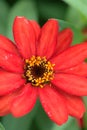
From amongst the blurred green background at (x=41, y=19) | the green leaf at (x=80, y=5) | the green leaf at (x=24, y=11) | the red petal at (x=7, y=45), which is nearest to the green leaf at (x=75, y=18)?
the blurred green background at (x=41, y=19)

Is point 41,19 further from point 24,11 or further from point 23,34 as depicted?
point 23,34

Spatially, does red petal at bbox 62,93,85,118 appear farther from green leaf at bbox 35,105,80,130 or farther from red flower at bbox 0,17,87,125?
green leaf at bbox 35,105,80,130

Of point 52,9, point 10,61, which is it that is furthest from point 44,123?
point 52,9

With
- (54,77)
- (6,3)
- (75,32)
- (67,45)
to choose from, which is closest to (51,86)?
(54,77)

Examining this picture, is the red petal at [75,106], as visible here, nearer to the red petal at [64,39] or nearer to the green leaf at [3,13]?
the red petal at [64,39]

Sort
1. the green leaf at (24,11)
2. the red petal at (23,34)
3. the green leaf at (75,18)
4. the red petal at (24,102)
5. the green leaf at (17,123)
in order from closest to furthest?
the red petal at (24,102) → the red petal at (23,34) → the green leaf at (17,123) → the green leaf at (24,11) → the green leaf at (75,18)

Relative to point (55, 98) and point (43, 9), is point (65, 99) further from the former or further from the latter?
point (43, 9)

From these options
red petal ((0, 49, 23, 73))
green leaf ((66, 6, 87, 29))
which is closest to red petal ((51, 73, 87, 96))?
red petal ((0, 49, 23, 73))
